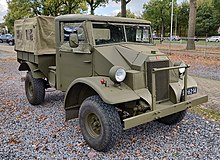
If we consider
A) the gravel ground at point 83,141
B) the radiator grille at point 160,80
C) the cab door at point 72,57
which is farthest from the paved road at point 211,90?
the cab door at point 72,57

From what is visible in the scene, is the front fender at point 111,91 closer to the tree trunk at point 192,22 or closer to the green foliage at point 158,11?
the tree trunk at point 192,22

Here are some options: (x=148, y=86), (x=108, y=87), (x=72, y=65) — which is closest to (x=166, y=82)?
(x=148, y=86)

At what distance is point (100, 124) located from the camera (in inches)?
144

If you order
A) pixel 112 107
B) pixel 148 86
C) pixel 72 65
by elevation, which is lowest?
pixel 112 107

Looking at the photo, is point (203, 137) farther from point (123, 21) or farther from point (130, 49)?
point (123, 21)

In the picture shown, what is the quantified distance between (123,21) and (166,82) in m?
1.44

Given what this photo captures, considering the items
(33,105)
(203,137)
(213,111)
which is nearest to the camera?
(203,137)

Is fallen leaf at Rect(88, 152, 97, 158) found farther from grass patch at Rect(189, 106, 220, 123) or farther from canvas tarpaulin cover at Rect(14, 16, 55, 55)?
canvas tarpaulin cover at Rect(14, 16, 55, 55)

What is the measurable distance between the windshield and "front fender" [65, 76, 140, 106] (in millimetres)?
896

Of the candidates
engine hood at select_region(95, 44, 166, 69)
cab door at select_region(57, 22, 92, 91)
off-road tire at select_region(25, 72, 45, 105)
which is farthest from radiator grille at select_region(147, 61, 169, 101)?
off-road tire at select_region(25, 72, 45, 105)

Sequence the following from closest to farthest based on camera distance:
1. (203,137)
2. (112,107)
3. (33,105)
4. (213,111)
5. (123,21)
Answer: (112,107) < (203,137) < (123,21) < (213,111) < (33,105)

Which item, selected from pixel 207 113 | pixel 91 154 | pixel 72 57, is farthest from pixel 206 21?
pixel 91 154

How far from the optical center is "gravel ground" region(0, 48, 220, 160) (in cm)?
362

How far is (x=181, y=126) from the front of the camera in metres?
4.68
